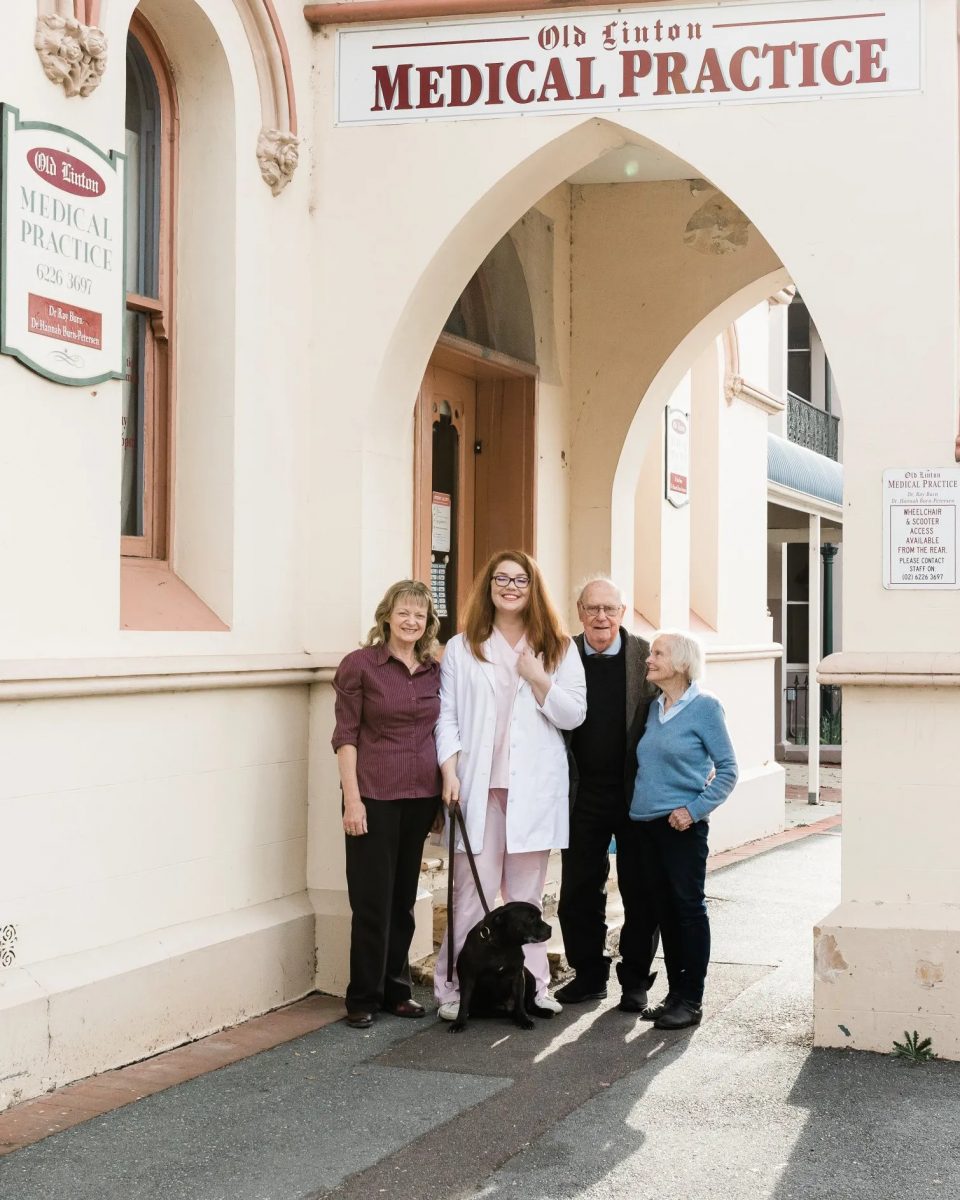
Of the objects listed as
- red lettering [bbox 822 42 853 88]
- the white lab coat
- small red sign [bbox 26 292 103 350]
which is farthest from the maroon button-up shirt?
red lettering [bbox 822 42 853 88]

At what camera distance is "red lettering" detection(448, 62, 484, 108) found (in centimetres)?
689

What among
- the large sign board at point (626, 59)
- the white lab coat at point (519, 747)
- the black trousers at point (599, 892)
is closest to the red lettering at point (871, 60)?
the large sign board at point (626, 59)

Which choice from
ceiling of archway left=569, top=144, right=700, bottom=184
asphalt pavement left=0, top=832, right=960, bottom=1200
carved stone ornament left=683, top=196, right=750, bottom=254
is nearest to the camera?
asphalt pavement left=0, top=832, right=960, bottom=1200

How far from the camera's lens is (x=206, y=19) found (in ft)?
21.2

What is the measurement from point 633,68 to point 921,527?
2226mm

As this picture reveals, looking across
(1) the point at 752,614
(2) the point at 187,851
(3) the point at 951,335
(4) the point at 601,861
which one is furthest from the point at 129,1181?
(1) the point at 752,614

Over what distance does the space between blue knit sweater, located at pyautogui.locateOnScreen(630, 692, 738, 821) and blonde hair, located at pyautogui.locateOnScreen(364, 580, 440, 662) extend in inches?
38.8

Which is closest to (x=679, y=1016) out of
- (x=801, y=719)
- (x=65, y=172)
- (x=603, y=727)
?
(x=603, y=727)

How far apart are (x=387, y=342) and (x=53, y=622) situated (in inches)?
86.8

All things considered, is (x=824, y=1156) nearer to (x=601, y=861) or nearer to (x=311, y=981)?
(x=601, y=861)

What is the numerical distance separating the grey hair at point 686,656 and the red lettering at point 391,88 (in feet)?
8.40

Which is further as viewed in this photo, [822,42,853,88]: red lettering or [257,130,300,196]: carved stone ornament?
[257,130,300,196]: carved stone ornament

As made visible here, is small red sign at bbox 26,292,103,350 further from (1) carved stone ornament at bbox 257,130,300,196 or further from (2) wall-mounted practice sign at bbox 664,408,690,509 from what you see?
(2) wall-mounted practice sign at bbox 664,408,690,509

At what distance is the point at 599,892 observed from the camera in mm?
6973
